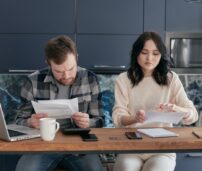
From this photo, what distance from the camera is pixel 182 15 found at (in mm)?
2770

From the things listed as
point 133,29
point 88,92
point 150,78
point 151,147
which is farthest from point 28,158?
point 133,29

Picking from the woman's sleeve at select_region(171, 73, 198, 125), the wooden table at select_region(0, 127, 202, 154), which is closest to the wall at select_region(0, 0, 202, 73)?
the woman's sleeve at select_region(171, 73, 198, 125)

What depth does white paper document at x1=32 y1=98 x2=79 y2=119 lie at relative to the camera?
5.82 feet

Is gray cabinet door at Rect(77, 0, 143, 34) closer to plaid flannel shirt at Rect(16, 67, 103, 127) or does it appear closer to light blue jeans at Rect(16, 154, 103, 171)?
plaid flannel shirt at Rect(16, 67, 103, 127)

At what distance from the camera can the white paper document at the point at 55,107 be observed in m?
1.77

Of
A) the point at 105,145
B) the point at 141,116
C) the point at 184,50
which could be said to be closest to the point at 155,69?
the point at 141,116

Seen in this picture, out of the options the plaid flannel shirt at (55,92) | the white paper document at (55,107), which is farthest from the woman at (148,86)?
the white paper document at (55,107)

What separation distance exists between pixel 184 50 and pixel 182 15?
0.83 feet

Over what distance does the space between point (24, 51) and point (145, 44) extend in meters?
1.01

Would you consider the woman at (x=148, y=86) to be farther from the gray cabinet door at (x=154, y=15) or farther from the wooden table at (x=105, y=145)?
the gray cabinet door at (x=154, y=15)

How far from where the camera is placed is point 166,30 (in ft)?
9.13

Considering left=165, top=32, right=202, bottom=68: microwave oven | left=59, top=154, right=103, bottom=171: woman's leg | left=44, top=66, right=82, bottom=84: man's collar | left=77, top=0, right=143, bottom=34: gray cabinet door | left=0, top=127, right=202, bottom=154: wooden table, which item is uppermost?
left=77, top=0, right=143, bottom=34: gray cabinet door

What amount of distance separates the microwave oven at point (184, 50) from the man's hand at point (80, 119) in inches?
45.8

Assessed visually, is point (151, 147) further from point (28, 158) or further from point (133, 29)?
point (133, 29)
